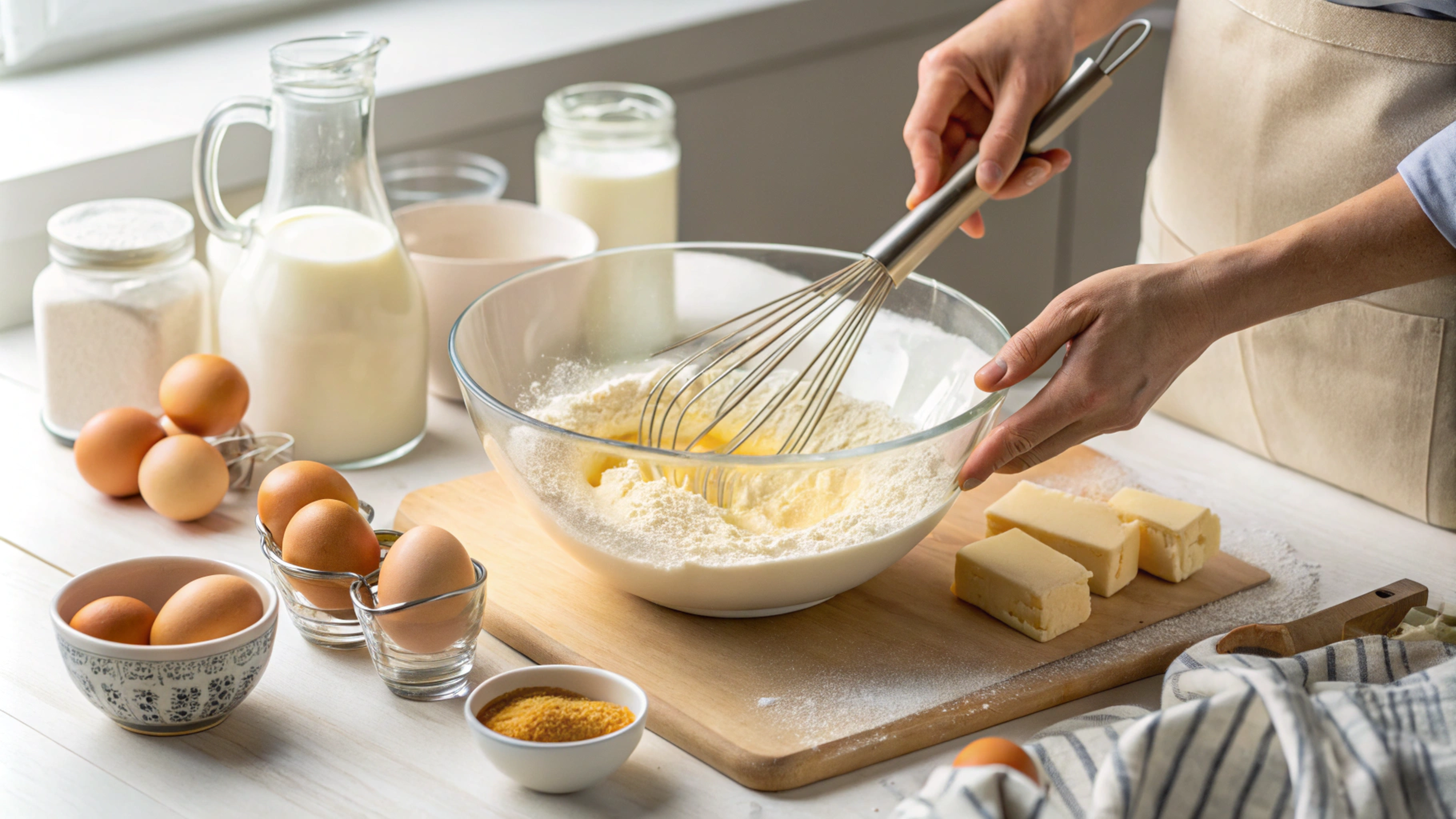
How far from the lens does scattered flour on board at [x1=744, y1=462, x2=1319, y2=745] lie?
82cm

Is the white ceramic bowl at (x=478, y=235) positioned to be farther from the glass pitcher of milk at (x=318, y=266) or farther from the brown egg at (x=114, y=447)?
the brown egg at (x=114, y=447)

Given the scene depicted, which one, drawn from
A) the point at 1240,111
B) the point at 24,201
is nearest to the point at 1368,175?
the point at 1240,111

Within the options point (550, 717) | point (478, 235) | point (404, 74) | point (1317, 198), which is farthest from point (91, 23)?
point (1317, 198)

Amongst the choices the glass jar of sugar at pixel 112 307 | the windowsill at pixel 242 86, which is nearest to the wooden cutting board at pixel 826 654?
the glass jar of sugar at pixel 112 307

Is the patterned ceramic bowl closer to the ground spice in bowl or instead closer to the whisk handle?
the ground spice in bowl

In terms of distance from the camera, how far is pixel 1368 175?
1055 mm

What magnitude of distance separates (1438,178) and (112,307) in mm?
1015

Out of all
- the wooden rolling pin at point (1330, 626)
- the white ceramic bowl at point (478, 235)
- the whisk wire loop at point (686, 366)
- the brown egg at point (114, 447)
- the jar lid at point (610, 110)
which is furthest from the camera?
the jar lid at point (610, 110)

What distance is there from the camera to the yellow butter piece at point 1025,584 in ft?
2.96

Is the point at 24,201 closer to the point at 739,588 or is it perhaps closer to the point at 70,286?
the point at 70,286

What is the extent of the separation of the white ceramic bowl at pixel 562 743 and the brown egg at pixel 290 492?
0.71ft

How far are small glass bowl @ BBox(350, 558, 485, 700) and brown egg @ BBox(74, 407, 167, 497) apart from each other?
33 centimetres

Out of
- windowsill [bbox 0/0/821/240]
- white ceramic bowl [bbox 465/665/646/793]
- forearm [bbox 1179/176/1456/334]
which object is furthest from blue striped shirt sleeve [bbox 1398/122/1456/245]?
windowsill [bbox 0/0/821/240]

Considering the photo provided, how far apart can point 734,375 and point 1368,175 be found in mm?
524
